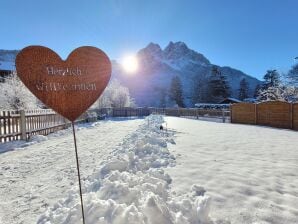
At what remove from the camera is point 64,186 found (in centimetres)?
385

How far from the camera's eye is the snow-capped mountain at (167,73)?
108750mm

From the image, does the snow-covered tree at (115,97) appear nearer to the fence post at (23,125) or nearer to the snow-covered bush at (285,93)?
the snow-covered bush at (285,93)

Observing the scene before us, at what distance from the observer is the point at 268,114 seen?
49.5ft

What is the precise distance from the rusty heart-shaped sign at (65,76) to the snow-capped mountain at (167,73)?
7926cm

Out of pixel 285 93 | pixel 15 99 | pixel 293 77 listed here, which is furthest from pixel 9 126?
pixel 293 77

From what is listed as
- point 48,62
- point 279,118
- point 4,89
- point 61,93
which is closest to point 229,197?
point 61,93

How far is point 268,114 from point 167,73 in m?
131

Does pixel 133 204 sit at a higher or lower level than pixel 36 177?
higher

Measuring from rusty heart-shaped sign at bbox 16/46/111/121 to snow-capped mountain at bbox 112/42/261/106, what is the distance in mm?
79258

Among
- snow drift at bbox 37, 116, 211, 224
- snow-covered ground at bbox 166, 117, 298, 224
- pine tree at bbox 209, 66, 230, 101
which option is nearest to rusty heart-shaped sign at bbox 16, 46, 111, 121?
snow drift at bbox 37, 116, 211, 224

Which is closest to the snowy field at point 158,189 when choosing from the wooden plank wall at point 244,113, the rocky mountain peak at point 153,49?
the wooden plank wall at point 244,113

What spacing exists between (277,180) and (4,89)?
2966 centimetres

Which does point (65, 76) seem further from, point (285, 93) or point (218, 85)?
point (218, 85)

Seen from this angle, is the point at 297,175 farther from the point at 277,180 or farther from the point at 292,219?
the point at 292,219
